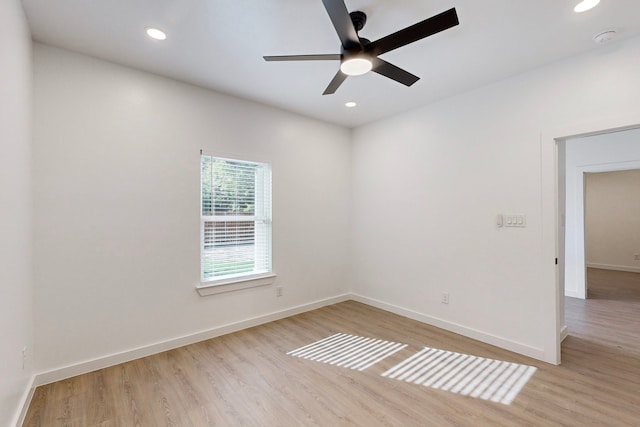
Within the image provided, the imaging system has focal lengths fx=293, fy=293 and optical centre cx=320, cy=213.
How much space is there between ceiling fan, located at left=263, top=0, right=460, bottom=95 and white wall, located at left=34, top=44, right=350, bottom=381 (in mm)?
1474

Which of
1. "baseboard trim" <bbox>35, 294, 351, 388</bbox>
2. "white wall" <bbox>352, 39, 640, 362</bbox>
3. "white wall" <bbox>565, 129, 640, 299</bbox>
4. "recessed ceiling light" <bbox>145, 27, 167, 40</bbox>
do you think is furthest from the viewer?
"white wall" <bbox>565, 129, 640, 299</bbox>

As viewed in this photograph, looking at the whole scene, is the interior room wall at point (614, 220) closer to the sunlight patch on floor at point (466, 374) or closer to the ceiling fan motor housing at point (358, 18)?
the sunlight patch on floor at point (466, 374)

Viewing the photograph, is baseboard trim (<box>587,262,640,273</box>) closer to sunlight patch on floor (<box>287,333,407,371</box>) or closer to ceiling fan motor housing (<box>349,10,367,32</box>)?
sunlight patch on floor (<box>287,333,407,371</box>)

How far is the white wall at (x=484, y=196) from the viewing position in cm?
258

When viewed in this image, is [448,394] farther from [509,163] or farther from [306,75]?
[306,75]

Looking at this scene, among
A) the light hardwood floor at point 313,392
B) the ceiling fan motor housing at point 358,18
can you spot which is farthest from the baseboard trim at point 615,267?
the ceiling fan motor housing at point 358,18

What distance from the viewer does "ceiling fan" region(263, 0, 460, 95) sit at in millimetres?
1588

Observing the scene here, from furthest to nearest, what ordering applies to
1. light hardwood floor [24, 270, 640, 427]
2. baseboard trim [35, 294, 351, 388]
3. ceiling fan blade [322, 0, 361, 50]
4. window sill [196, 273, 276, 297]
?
window sill [196, 273, 276, 297] < baseboard trim [35, 294, 351, 388] < light hardwood floor [24, 270, 640, 427] < ceiling fan blade [322, 0, 361, 50]

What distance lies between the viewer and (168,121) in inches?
116

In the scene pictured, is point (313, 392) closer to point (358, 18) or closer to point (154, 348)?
point (154, 348)

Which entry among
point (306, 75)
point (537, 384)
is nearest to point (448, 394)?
point (537, 384)

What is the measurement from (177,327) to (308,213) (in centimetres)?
207

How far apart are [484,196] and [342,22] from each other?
2.37 metres

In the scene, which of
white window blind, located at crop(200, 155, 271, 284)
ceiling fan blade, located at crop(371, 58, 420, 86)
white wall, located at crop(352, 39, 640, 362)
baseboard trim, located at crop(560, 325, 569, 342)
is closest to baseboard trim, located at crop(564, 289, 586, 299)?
baseboard trim, located at crop(560, 325, 569, 342)
